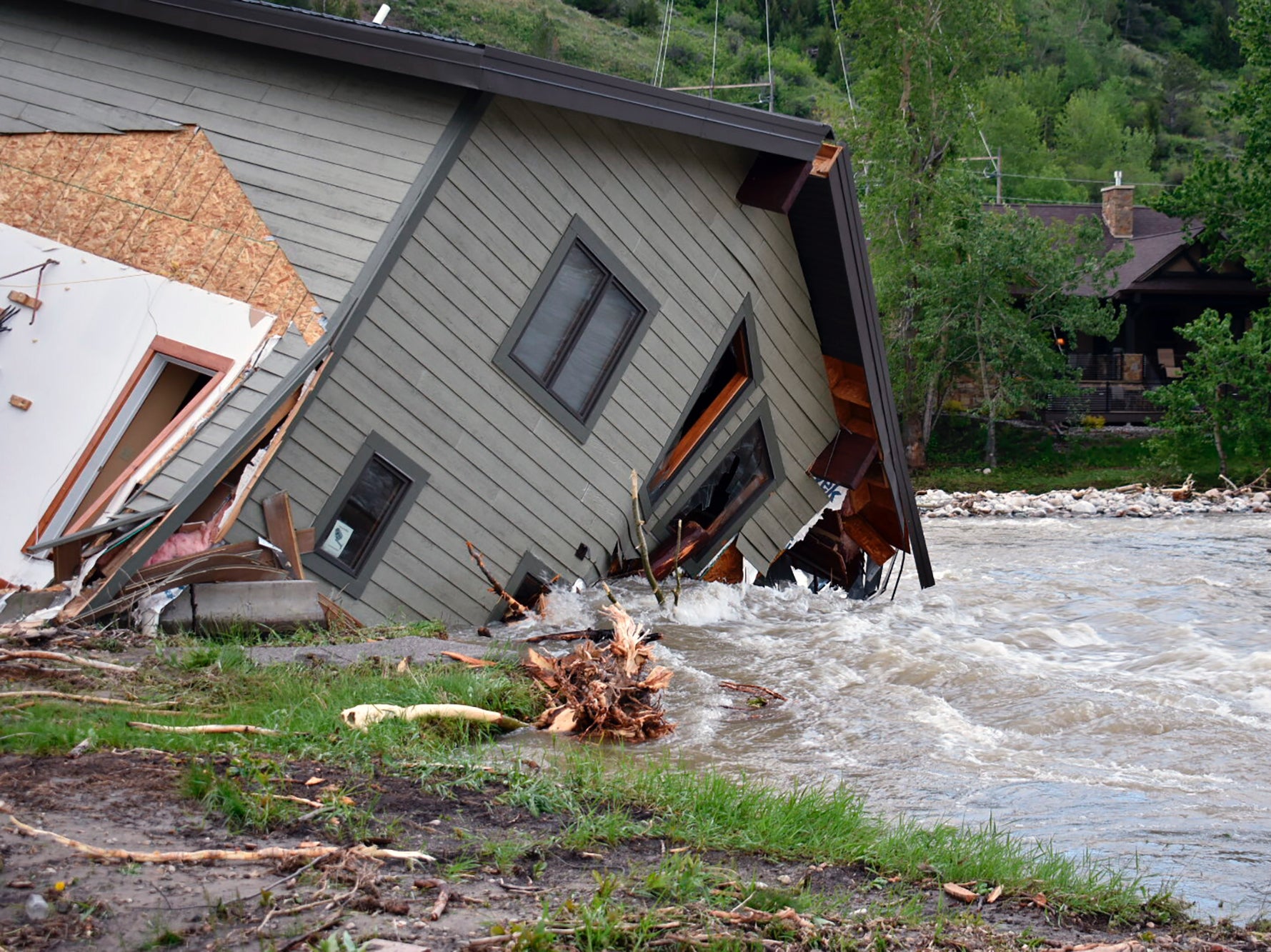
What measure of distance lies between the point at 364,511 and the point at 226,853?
543cm

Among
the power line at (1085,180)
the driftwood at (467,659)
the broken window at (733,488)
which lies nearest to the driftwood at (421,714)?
the driftwood at (467,659)

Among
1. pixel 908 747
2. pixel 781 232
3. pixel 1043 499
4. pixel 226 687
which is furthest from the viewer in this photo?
pixel 1043 499

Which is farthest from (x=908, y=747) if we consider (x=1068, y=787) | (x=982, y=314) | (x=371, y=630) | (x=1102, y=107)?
(x=1102, y=107)

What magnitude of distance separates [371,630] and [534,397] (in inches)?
96.7

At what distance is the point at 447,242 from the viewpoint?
918 cm

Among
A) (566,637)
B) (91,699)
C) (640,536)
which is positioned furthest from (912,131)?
(91,699)

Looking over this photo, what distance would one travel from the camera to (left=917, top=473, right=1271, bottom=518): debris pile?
88.5 feet

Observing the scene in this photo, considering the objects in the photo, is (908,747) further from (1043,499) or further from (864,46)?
(864,46)

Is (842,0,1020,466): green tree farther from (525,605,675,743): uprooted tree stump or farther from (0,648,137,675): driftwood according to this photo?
(0,648,137,675): driftwood

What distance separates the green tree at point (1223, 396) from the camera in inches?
1143

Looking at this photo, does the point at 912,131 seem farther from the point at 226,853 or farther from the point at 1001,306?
the point at 226,853

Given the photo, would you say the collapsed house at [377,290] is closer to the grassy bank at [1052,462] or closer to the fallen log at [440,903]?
the fallen log at [440,903]

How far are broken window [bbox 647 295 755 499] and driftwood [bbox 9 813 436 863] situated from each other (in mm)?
7459

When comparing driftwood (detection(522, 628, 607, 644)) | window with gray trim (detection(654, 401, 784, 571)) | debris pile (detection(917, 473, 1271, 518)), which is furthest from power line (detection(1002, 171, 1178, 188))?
driftwood (detection(522, 628, 607, 644))
